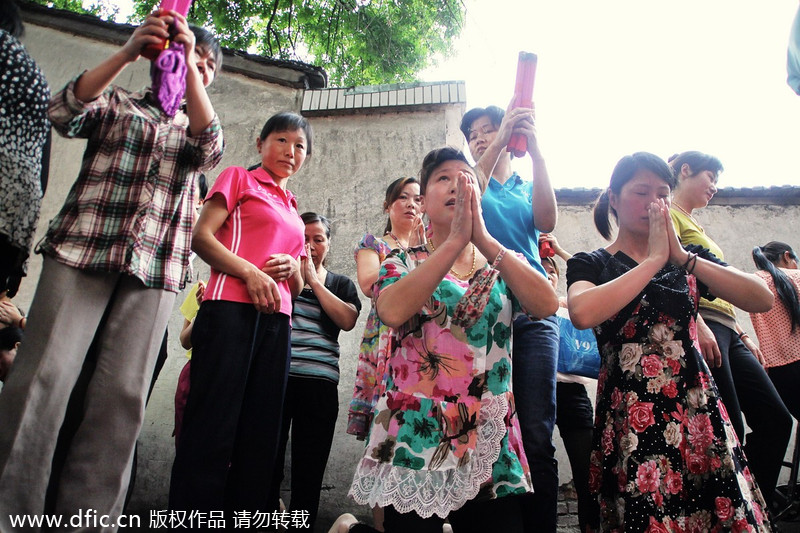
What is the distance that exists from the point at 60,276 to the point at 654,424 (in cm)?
201

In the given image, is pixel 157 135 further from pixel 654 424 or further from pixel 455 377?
pixel 654 424

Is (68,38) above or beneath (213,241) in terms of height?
above

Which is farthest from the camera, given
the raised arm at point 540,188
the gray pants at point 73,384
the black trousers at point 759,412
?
the black trousers at point 759,412

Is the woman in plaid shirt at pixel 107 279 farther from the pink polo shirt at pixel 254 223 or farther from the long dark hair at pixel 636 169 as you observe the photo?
the long dark hair at pixel 636 169

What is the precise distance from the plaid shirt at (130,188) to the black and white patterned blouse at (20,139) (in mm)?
103

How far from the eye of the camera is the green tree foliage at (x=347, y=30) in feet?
25.7

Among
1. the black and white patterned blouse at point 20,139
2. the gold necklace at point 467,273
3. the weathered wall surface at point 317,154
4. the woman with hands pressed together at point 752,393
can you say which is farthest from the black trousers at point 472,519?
the weathered wall surface at point 317,154

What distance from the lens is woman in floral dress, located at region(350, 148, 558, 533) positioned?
4.94 feet

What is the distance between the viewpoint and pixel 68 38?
18.5 ft

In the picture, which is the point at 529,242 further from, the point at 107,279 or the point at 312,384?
the point at 107,279

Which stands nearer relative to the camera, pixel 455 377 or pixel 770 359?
pixel 455 377

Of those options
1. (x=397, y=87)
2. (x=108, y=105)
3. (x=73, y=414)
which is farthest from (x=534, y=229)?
(x=397, y=87)

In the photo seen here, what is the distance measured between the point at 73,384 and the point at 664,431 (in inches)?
75.1

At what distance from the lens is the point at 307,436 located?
2738mm
